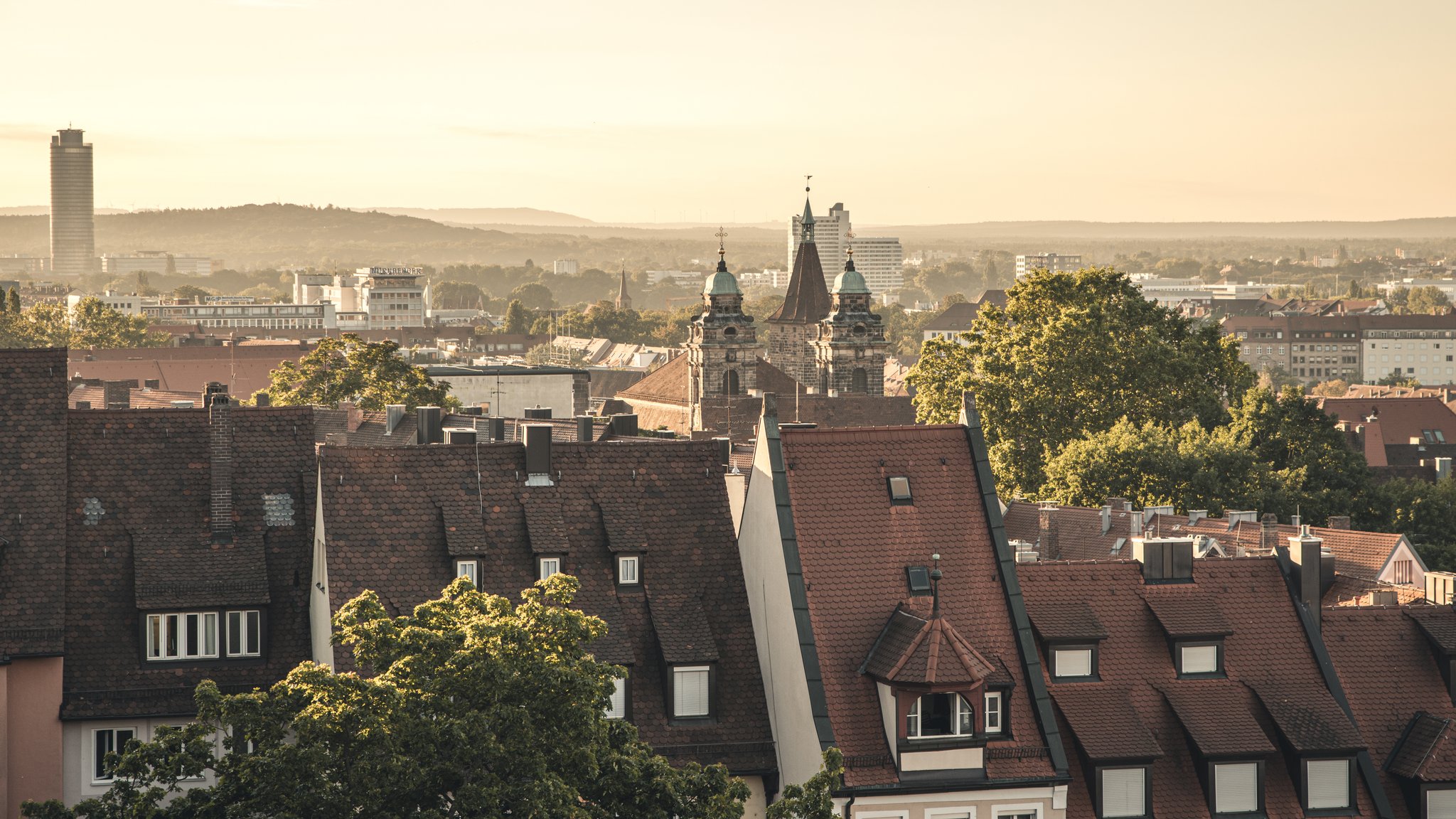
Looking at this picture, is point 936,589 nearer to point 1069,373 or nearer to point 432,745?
point 432,745

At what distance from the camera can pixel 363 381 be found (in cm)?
10694

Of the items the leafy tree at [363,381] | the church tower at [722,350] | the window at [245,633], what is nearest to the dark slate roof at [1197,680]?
the window at [245,633]

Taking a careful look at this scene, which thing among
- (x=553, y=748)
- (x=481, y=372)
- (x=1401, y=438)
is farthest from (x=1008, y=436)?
(x=1401, y=438)

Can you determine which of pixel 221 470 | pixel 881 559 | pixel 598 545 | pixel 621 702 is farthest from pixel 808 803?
pixel 221 470

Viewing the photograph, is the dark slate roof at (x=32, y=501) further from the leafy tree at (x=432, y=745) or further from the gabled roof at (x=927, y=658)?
the gabled roof at (x=927, y=658)

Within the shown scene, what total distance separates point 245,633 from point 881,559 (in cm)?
1304

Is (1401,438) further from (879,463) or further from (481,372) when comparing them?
(879,463)

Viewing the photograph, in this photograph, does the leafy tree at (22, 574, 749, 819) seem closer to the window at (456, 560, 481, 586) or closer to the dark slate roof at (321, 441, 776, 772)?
the dark slate roof at (321, 441, 776, 772)

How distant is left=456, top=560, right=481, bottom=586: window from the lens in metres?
40.6

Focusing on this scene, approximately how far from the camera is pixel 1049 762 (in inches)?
1516

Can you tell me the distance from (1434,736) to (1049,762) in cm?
812

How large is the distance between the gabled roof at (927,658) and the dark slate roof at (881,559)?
53 cm

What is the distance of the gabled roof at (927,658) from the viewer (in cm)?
3750

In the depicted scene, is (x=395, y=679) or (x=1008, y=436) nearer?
(x=395, y=679)
